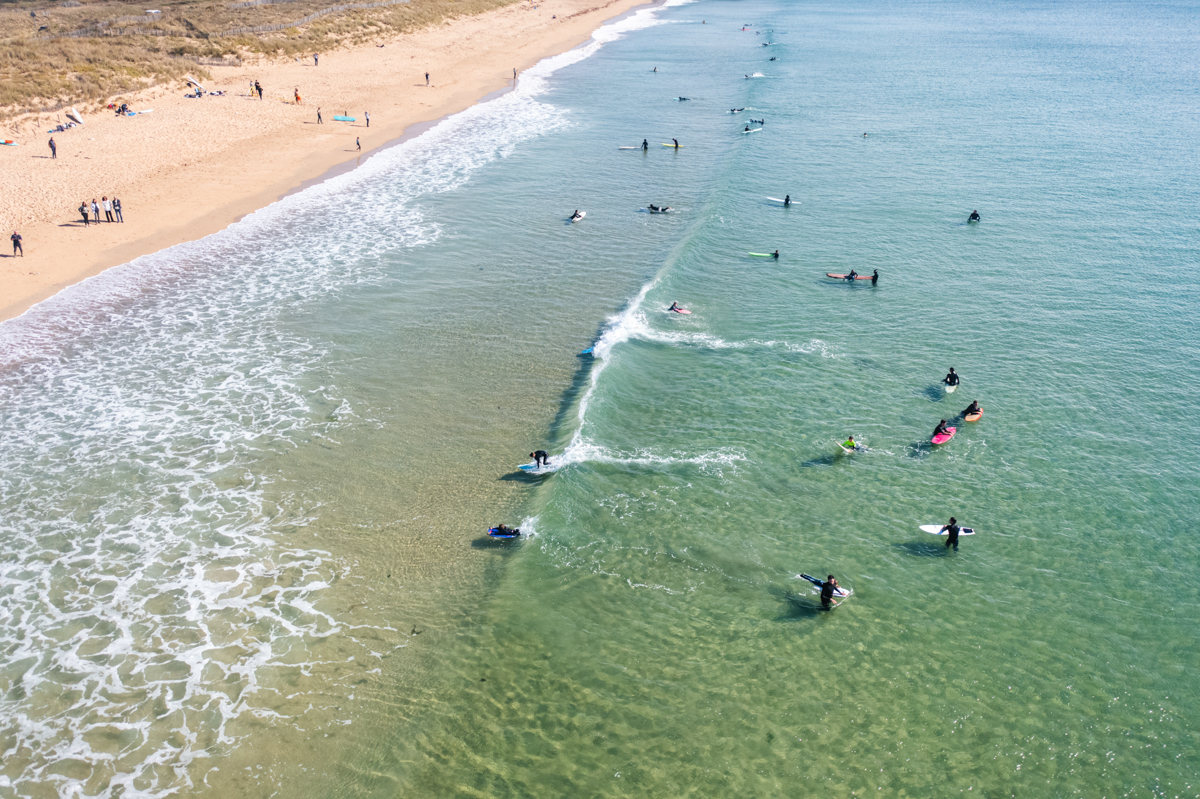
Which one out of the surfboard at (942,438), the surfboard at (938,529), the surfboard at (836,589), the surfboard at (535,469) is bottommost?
the surfboard at (836,589)

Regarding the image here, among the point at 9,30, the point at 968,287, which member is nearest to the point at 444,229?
the point at 968,287

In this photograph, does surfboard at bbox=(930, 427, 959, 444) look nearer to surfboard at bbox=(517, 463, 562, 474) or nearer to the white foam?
surfboard at bbox=(517, 463, 562, 474)

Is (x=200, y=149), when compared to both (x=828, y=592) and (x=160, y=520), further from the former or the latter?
(x=828, y=592)

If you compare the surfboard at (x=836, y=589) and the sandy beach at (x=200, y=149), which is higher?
the sandy beach at (x=200, y=149)

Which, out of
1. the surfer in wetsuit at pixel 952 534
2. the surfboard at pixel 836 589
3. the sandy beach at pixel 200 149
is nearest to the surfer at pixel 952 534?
the surfer in wetsuit at pixel 952 534

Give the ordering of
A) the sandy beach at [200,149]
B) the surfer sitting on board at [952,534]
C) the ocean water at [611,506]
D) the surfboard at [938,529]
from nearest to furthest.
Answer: the ocean water at [611,506]
the surfer sitting on board at [952,534]
the surfboard at [938,529]
the sandy beach at [200,149]

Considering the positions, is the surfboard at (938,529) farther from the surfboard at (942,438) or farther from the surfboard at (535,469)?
the surfboard at (535,469)

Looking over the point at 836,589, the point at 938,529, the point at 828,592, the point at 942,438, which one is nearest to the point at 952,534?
the point at 938,529
